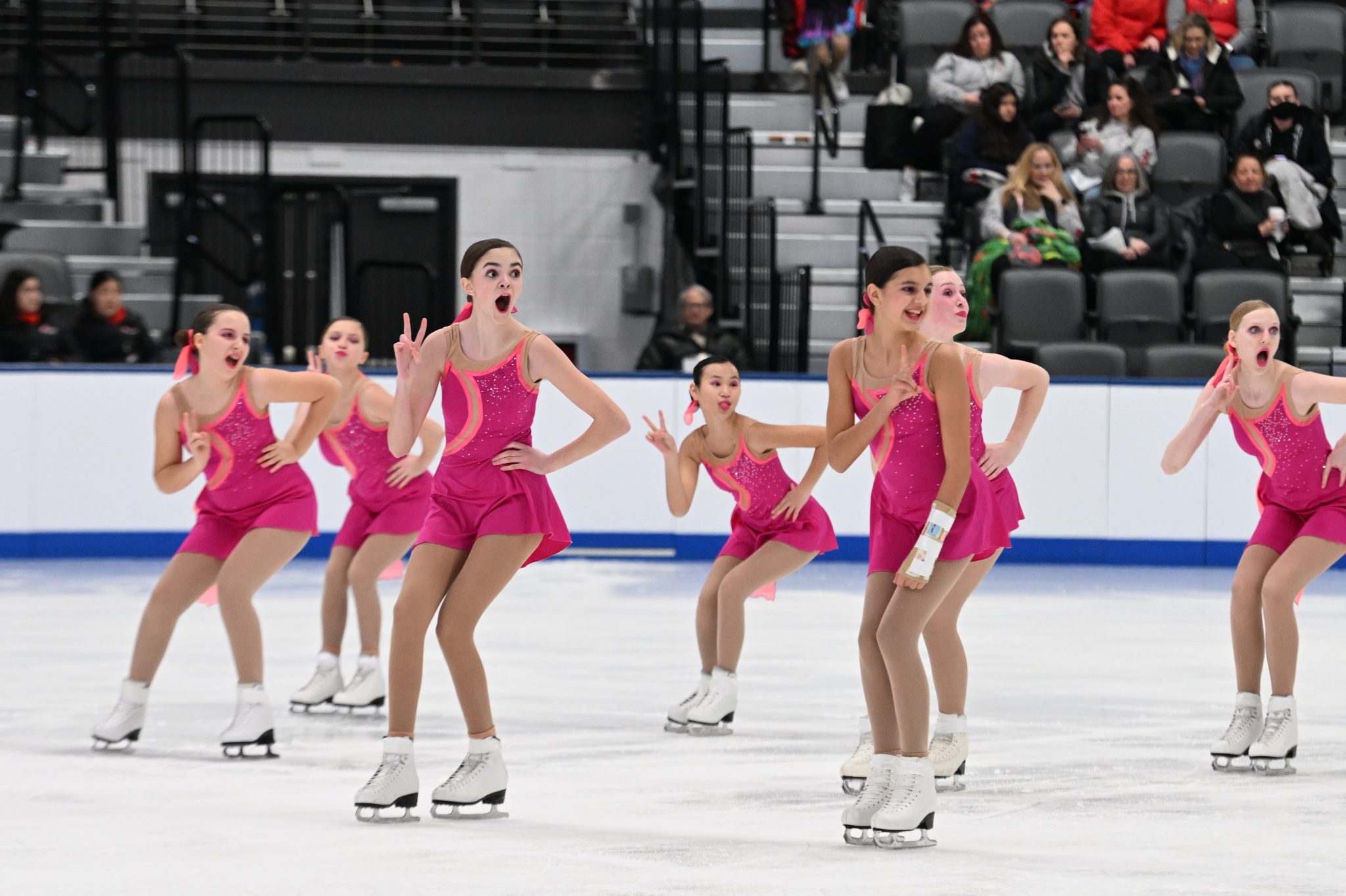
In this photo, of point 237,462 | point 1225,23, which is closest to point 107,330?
point 237,462

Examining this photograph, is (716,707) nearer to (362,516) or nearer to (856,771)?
(856,771)

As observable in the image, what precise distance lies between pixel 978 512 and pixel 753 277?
27.5 ft

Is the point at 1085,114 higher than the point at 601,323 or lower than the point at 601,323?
higher

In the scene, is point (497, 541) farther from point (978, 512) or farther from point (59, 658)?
point (59, 658)

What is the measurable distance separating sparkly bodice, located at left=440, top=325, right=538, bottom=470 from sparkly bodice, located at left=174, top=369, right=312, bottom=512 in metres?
1.21

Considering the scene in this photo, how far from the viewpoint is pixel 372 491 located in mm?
6324

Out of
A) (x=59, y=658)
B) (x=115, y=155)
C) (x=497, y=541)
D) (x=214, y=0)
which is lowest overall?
(x=59, y=658)

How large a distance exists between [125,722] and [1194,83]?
10217 millimetres

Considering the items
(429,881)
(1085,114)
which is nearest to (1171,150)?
(1085,114)

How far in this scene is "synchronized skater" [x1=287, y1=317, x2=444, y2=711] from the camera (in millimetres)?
6262

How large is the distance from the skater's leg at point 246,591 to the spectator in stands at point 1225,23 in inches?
405

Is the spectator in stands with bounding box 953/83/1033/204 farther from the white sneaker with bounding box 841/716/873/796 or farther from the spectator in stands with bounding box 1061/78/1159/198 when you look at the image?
the white sneaker with bounding box 841/716/873/796

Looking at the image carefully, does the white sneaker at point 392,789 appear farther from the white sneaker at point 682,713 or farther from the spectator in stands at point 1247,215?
the spectator in stands at point 1247,215

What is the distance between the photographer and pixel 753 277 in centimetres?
1259
